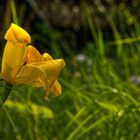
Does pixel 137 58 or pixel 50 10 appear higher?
pixel 137 58

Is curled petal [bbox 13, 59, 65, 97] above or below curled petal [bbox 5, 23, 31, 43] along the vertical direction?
below

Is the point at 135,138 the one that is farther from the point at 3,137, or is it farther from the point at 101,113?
the point at 3,137

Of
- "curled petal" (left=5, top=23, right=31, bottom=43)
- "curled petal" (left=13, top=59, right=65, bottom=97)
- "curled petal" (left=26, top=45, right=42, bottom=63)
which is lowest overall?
"curled petal" (left=13, top=59, right=65, bottom=97)

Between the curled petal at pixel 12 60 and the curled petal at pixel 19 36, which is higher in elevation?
the curled petal at pixel 19 36

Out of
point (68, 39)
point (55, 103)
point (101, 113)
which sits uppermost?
point (101, 113)

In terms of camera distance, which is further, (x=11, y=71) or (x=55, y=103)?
(x=55, y=103)

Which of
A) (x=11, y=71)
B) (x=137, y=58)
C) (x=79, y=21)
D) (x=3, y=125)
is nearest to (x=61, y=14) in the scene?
(x=79, y=21)
